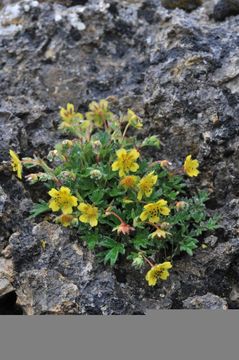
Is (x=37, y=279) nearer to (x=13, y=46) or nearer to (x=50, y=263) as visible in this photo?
(x=50, y=263)

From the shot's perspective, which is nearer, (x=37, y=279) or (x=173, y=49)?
(x=37, y=279)

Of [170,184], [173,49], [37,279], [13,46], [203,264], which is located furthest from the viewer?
[13,46]

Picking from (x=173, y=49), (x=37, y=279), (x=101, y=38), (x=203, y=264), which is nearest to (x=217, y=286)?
(x=203, y=264)

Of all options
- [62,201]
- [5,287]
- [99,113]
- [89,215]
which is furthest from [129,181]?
[5,287]

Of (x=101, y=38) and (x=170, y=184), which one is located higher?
(x=101, y=38)

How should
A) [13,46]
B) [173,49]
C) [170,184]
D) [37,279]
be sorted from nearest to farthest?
[37,279] < [170,184] < [173,49] < [13,46]

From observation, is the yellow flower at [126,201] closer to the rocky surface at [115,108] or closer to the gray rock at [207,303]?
the rocky surface at [115,108]

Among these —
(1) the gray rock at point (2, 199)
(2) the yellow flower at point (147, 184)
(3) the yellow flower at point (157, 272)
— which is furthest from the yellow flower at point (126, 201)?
(1) the gray rock at point (2, 199)
